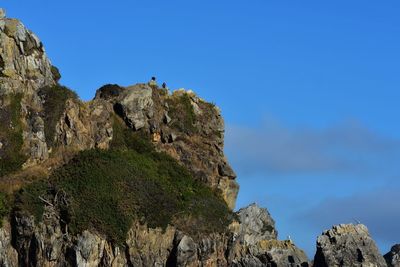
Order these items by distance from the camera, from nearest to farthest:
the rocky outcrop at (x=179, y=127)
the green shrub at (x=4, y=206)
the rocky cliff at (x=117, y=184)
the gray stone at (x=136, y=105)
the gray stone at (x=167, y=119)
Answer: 1. the green shrub at (x=4, y=206)
2. the rocky cliff at (x=117, y=184)
3. the gray stone at (x=136, y=105)
4. the rocky outcrop at (x=179, y=127)
5. the gray stone at (x=167, y=119)

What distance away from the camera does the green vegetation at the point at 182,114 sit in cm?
10541

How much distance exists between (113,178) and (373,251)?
26.3m

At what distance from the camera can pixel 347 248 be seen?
321 feet

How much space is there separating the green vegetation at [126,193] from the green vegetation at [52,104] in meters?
3.56

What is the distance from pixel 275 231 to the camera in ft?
361

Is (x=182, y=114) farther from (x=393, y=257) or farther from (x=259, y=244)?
(x=393, y=257)

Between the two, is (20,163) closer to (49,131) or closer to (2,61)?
(49,131)

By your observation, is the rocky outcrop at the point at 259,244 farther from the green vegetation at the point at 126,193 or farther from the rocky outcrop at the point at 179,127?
the rocky outcrop at the point at 179,127

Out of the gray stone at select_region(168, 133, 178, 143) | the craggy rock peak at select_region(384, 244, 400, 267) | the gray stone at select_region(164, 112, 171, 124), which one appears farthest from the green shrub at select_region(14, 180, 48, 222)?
the craggy rock peak at select_region(384, 244, 400, 267)

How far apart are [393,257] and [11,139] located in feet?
158

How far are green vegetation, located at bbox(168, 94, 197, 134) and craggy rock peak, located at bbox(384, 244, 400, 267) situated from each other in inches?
1124

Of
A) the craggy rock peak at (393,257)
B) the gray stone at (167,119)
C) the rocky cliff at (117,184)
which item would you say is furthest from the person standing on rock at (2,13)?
the craggy rock peak at (393,257)

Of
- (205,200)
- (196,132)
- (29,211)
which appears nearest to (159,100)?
(196,132)

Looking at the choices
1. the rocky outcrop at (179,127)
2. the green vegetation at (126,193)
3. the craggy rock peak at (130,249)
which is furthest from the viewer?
the rocky outcrop at (179,127)
